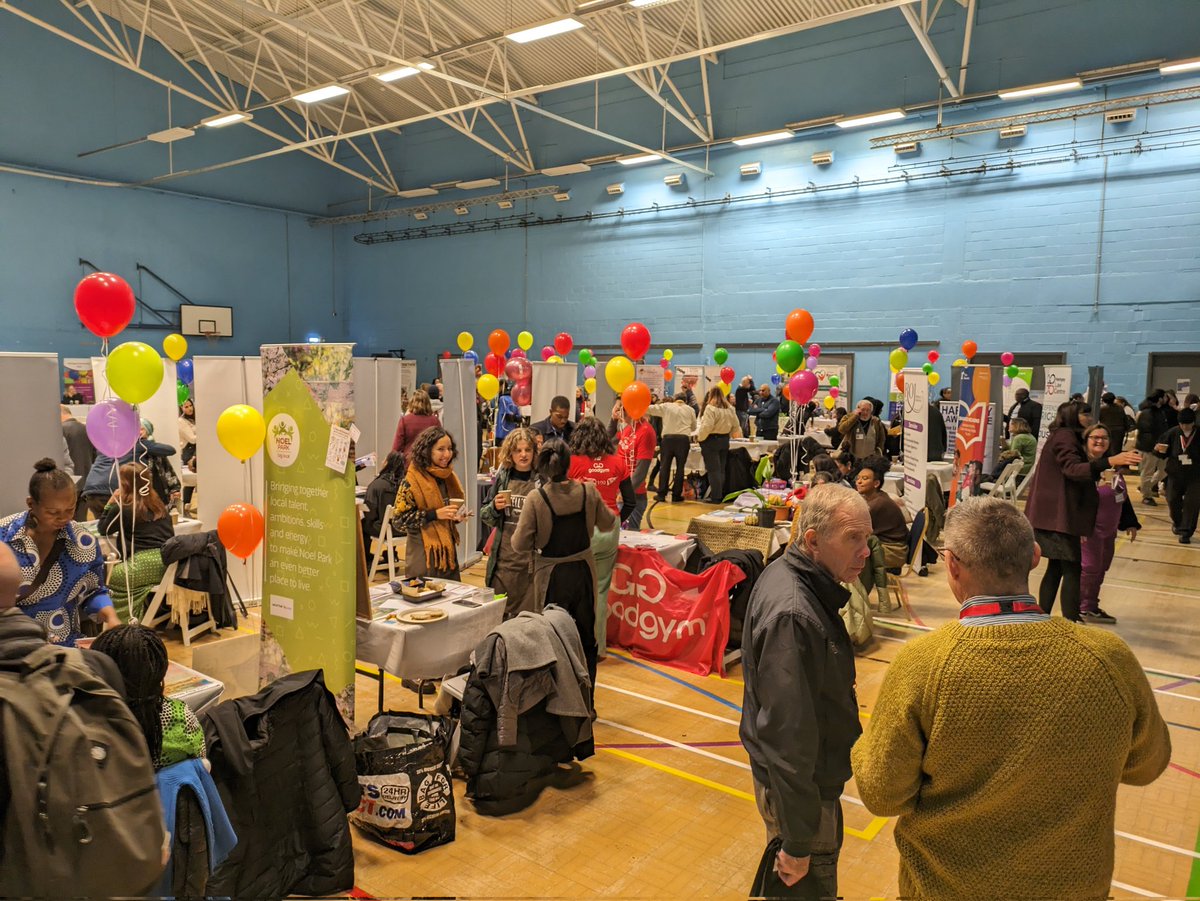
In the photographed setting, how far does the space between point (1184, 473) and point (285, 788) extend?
9504 millimetres

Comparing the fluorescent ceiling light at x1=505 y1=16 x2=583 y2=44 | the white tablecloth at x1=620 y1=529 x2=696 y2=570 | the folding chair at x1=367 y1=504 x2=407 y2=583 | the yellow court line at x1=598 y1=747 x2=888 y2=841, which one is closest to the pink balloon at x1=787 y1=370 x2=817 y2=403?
the white tablecloth at x1=620 y1=529 x2=696 y2=570

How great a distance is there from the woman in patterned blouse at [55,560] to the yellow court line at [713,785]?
229 centimetres

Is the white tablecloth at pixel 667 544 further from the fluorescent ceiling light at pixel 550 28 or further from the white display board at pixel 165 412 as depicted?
the fluorescent ceiling light at pixel 550 28

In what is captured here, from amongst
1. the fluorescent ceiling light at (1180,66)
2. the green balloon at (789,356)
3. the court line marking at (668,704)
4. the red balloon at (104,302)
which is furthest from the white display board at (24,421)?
the fluorescent ceiling light at (1180,66)

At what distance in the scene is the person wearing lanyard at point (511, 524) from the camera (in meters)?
4.29

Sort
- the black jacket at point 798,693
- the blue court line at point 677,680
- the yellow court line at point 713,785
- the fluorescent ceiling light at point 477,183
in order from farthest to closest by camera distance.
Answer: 1. the fluorescent ceiling light at point 477,183
2. the blue court line at point 677,680
3. the yellow court line at point 713,785
4. the black jacket at point 798,693

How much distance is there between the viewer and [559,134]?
1773 cm

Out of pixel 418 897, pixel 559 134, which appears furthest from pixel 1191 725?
pixel 559 134

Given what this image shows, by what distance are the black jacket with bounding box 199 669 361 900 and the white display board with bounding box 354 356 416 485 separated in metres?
5.51

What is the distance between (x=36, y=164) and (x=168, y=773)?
1867 centimetres

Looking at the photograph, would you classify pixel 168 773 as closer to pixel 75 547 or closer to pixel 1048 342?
pixel 75 547

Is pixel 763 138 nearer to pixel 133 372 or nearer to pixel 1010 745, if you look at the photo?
pixel 133 372

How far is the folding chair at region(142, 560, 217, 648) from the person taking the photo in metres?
5.14

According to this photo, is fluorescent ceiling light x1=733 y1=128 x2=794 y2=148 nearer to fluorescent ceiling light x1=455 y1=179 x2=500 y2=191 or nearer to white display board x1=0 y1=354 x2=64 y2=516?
fluorescent ceiling light x1=455 y1=179 x2=500 y2=191
